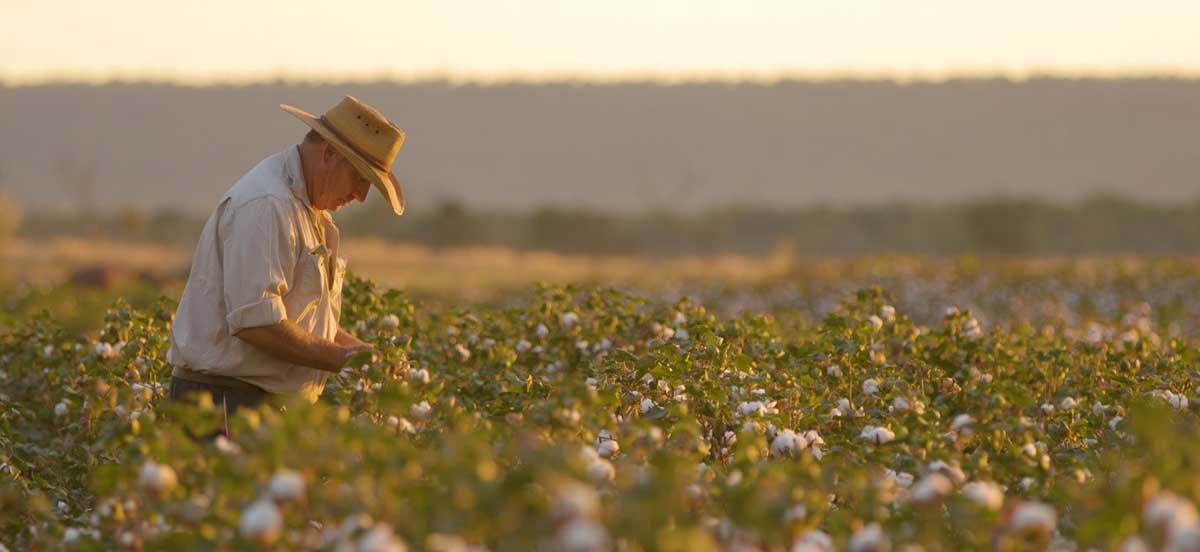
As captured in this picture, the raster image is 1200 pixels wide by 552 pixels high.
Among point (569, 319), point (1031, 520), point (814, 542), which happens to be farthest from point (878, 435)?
point (569, 319)

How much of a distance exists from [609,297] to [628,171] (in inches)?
3356

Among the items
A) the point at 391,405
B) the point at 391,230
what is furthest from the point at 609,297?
the point at 391,230

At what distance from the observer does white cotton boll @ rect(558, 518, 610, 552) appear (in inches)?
98.3

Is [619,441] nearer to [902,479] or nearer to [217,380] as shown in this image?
[902,479]

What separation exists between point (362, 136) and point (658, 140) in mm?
89639

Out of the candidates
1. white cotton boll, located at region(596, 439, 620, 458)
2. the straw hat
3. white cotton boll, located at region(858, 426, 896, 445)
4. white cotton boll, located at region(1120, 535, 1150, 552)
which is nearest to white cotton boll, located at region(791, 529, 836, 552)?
white cotton boll, located at region(1120, 535, 1150, 552)

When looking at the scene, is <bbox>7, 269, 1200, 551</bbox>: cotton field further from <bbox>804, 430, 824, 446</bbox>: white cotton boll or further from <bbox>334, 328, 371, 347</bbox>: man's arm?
<bbox>334, 328, 371, 347</bbox>: man's arm

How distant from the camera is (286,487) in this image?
2.92 metres

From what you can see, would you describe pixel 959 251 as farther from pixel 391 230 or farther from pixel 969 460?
pixel 969 460

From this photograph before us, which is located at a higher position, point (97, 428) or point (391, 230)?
point (97, 428)

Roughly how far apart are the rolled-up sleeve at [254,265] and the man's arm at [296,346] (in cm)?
4

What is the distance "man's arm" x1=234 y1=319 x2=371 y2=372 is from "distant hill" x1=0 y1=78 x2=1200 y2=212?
76.4 meters

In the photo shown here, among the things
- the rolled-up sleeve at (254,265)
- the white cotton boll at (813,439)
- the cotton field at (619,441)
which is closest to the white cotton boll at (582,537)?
the cotton field at (619,441)

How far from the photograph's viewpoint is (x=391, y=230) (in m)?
52.5
